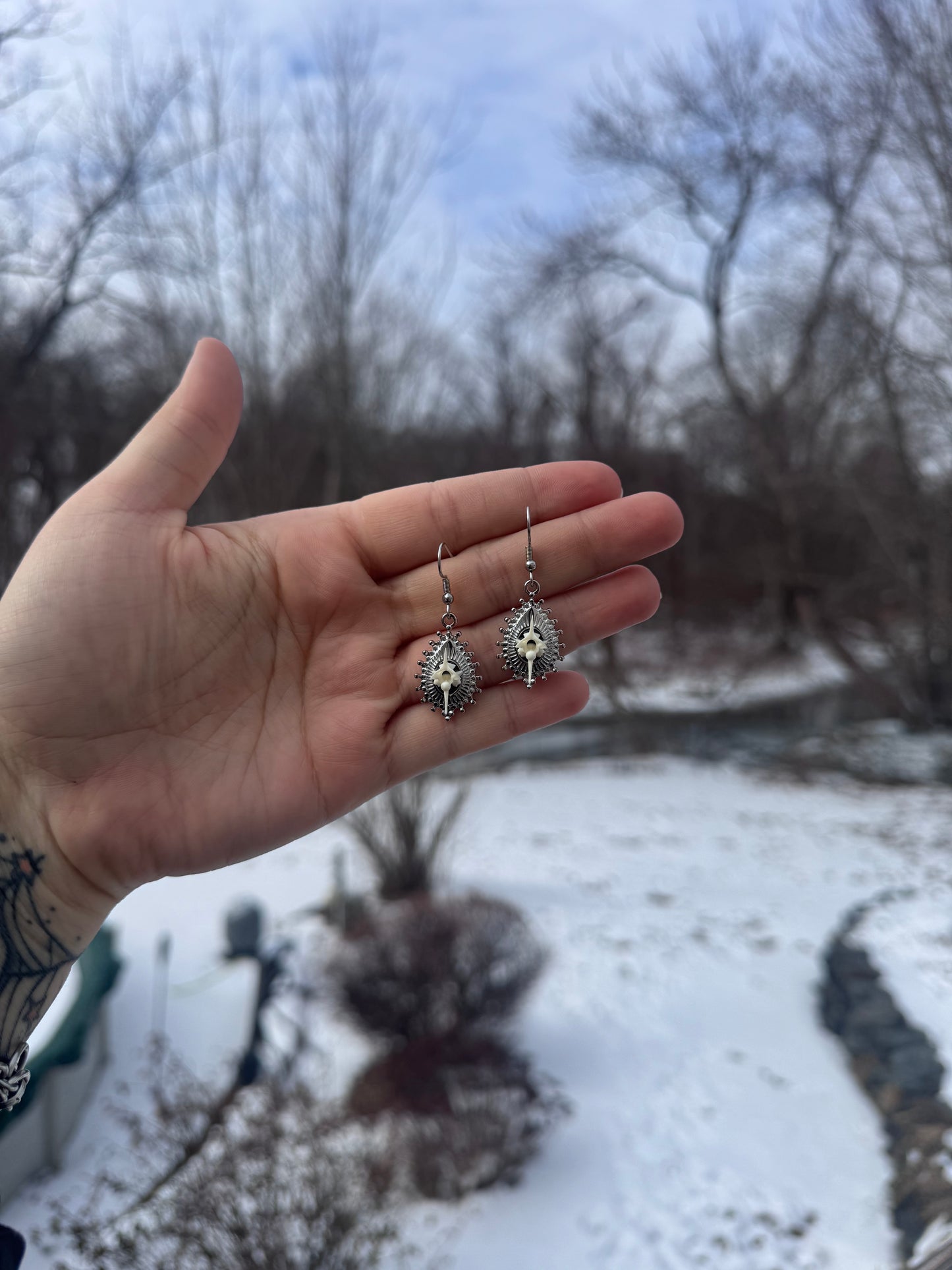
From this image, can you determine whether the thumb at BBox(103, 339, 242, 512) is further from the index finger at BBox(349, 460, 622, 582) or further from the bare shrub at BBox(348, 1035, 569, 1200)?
the bare shrub at BBox(348, 1035, 569, 1200)

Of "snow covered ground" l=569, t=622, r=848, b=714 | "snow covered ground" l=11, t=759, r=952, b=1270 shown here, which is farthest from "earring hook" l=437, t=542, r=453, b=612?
"snow covered ground" l=569, t=622, r=848, b=714

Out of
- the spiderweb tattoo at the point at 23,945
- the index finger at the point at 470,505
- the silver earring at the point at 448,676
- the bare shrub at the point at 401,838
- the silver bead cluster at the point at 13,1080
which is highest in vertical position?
the index finger at the point at 470,505

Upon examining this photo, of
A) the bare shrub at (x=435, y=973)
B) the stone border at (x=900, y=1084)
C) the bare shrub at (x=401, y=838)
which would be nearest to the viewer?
the stone border at (x=900, y=1084)

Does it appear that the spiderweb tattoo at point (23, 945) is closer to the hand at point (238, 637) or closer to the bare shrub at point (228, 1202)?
the hand at point (238, 637)

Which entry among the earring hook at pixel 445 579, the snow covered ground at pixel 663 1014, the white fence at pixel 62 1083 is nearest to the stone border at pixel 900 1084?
the snow covered ground at pixel 663 1014

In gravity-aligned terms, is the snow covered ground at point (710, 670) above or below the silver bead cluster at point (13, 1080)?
below

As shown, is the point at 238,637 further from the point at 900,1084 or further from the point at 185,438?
the point at 900,1084
